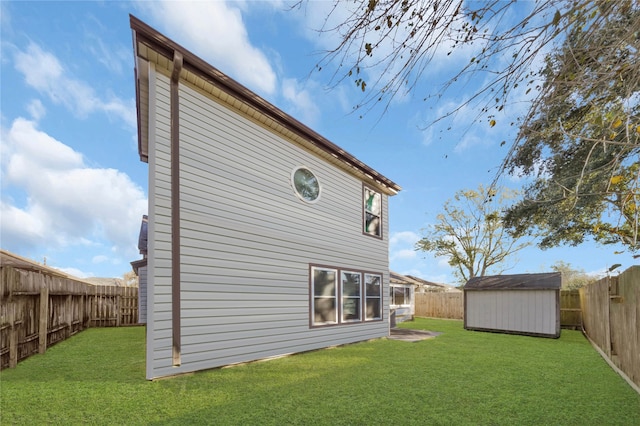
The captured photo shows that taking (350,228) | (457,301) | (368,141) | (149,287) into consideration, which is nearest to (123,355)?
(149,287)

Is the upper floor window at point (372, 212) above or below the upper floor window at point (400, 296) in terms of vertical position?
above

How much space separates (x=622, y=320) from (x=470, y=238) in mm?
19865

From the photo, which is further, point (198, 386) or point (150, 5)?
point (150, 5)

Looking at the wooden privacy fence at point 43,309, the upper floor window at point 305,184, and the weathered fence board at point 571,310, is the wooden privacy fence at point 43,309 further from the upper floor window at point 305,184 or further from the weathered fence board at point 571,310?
the weathered fence board at point 571,310

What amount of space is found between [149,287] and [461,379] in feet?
16.6

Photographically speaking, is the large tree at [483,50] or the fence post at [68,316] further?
the fence post at [68,316]

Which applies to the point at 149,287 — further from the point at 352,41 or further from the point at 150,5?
the point at 150,5

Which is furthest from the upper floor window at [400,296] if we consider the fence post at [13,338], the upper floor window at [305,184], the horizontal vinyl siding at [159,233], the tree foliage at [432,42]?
the tree foliage at [432,42]

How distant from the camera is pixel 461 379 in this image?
5371 millimetres

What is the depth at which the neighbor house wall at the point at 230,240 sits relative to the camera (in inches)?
207

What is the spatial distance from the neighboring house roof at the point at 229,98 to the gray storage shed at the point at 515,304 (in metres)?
7.07

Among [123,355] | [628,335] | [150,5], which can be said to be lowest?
[123,355]

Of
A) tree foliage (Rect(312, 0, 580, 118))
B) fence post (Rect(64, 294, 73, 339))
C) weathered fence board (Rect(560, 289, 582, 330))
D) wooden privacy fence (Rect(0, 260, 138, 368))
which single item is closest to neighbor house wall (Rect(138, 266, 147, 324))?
wooden privacy fence (Rect(0, 260, 138, 368))

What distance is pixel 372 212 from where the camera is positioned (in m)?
10.6
